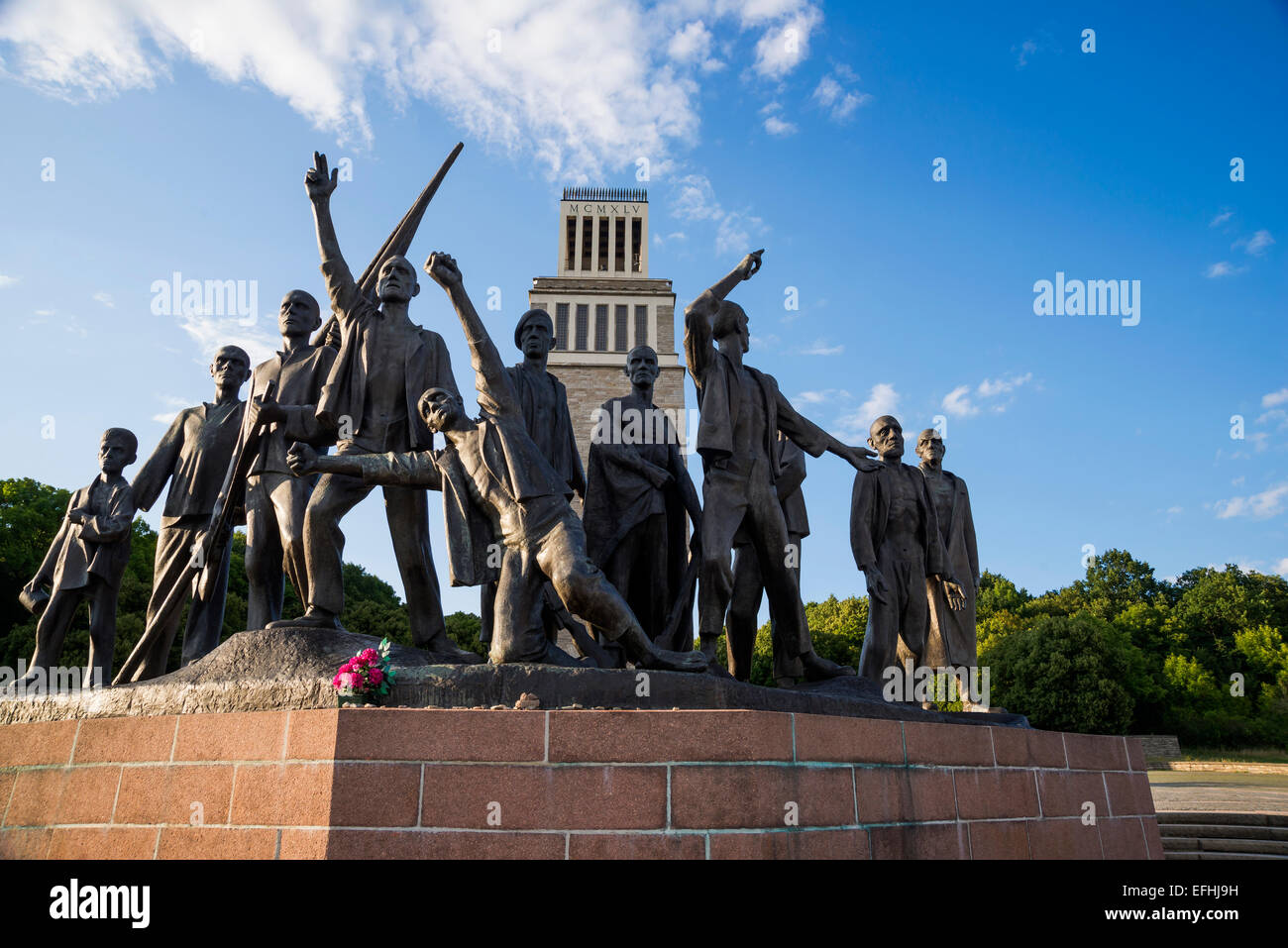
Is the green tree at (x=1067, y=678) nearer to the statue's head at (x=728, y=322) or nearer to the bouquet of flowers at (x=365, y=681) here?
the statue's head at (x=728, y=322)

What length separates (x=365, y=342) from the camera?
7102 mm

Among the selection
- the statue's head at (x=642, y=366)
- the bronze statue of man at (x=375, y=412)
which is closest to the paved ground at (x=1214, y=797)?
the statue's head at (x=642, y=366)

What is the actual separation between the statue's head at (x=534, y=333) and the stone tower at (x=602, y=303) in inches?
1515

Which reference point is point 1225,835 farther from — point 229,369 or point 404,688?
point 229,369

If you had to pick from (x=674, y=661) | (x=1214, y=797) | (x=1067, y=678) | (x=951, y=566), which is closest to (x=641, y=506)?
(x=674, y=661)

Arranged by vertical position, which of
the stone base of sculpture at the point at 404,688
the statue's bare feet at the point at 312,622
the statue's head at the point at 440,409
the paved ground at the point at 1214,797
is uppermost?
the statue's head at the point at 440,409

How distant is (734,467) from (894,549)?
9.42 feet

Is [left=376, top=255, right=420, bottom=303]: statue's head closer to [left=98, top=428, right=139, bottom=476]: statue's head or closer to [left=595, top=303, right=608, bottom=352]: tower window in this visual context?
[left=98, top=428, right=139, bottom=476]: statue's head

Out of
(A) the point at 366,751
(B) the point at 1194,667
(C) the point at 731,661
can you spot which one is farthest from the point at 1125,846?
(B) the point at 1194,667

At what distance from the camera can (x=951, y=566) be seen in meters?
10.1

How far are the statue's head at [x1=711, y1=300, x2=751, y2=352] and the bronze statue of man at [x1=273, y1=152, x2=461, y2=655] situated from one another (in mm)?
2294

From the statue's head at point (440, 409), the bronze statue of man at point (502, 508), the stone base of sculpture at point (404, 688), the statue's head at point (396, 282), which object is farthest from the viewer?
the statue's head at point (396, 282)

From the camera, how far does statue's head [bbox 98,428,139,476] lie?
30.6ft

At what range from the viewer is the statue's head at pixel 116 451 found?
9.32 m
